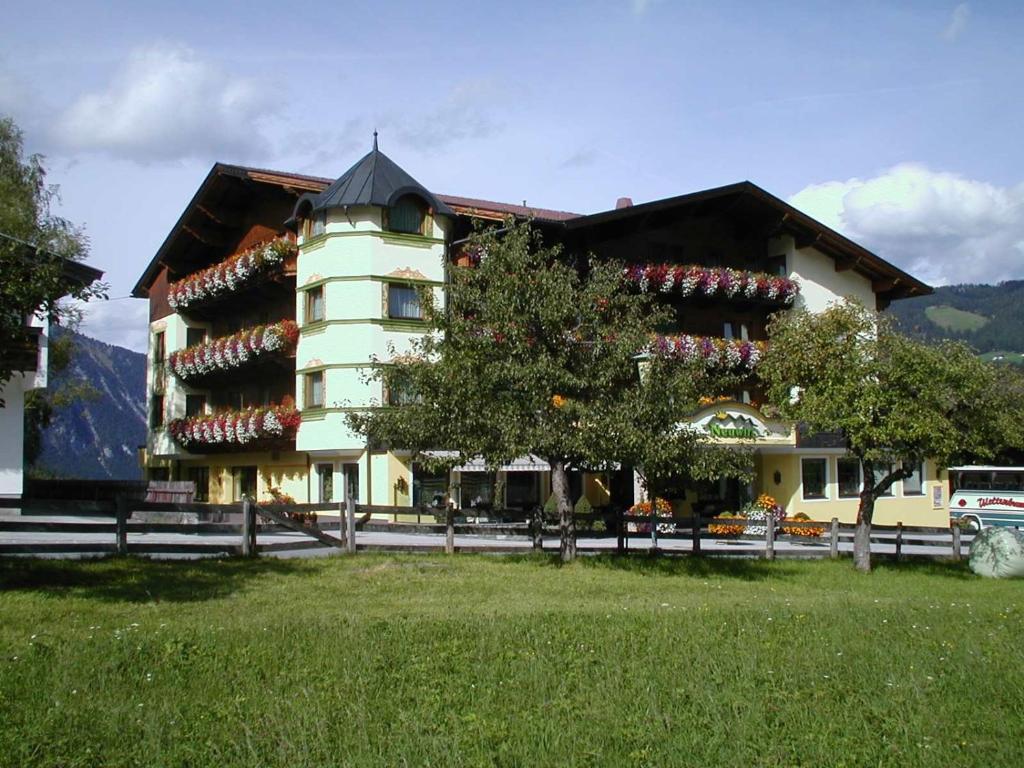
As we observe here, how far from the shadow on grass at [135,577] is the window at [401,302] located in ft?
60.7

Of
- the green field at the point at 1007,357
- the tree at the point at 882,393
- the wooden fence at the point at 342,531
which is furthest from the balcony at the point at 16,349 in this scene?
the green field at the point at 1007,357

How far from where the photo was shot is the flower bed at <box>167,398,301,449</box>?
127 ft

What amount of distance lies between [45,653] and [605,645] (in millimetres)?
5081

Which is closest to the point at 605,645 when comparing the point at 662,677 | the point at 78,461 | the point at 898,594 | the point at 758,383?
the point at 662,677

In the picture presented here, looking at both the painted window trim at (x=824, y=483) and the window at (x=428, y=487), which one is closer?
the window at (x=428, y=487)

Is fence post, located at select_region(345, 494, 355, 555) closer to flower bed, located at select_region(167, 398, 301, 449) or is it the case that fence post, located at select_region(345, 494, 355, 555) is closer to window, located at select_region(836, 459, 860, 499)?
flower bed, located at select_region(167, 398, 301, 449)

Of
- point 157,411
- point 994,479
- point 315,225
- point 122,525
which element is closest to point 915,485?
point 994,479

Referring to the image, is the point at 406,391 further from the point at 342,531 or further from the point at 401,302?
the point at 401,302

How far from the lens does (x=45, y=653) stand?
32.7 ft

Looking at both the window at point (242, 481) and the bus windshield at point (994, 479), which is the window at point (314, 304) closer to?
the window at point (242, 481)

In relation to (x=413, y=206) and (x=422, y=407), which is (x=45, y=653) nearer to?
(x=422, y=407)

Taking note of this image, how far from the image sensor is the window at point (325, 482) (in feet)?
129

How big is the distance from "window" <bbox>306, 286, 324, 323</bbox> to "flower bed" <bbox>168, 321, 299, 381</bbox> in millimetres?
673

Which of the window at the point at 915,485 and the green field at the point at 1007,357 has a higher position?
the green field at the point at 1007,357
